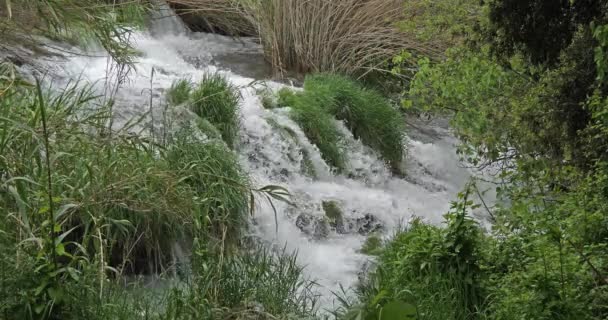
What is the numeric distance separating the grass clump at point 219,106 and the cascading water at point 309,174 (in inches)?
7.7

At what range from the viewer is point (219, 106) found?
24.1 ft

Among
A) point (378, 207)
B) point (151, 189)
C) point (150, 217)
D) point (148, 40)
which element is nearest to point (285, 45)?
point (148, 40)

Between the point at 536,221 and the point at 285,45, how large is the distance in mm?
5849

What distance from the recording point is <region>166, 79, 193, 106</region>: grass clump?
742 centimetres

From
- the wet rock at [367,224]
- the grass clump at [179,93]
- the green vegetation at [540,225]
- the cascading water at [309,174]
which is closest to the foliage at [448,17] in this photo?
the green vegetation at [540,225]

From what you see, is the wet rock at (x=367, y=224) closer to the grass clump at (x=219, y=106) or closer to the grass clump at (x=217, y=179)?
the grass clump at (x=217, y=179)

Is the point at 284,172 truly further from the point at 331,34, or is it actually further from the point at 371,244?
the point at 331,34

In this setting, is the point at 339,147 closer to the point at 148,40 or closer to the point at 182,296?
the point at 148,40

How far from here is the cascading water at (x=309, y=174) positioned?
6227 mm

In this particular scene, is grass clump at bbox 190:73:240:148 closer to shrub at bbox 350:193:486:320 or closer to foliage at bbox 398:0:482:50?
foliage at bbox 398:0:482:50

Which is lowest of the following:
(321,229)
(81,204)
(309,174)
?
(321,229)

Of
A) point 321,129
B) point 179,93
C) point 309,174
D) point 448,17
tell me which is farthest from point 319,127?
point 448,17

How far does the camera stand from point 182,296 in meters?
3.89

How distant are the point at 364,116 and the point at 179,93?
2289 millimetres
